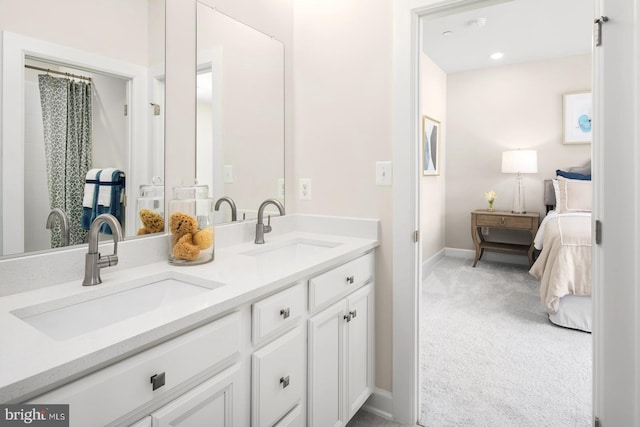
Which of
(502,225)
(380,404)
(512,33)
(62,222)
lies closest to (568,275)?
(502,225)

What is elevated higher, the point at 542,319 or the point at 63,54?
the point at 63,54

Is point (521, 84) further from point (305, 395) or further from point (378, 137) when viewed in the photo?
point (305, 395)

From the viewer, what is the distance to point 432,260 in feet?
16.1

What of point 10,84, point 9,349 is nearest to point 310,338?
point 9,349

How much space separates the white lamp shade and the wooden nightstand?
0.57 metres

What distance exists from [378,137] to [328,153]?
310mm

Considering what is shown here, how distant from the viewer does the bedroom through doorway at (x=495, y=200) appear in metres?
2.04

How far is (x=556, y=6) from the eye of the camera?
3182 mm

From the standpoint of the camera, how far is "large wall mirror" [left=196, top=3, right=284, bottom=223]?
5.29 feet

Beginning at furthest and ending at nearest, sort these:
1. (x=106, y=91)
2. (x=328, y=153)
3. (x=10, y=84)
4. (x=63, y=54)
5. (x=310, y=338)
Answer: (x=328, y=153) < (x=310, y=338) < (x=106, y=91) < (x=63, y=54) < (x=10, y=84)

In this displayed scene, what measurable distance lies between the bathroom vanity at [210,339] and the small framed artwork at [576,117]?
4.04 metres

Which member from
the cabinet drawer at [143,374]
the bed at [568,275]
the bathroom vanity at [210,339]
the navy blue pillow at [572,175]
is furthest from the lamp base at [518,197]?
the cabinet drawer at [143,374]

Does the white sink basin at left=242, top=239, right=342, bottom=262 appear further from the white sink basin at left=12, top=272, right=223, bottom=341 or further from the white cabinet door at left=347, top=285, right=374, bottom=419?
the white sink basin at left=12, top=272, right=223, bottom=341

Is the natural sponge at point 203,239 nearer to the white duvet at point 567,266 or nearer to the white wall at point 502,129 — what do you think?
the white duvet at point 567,266
